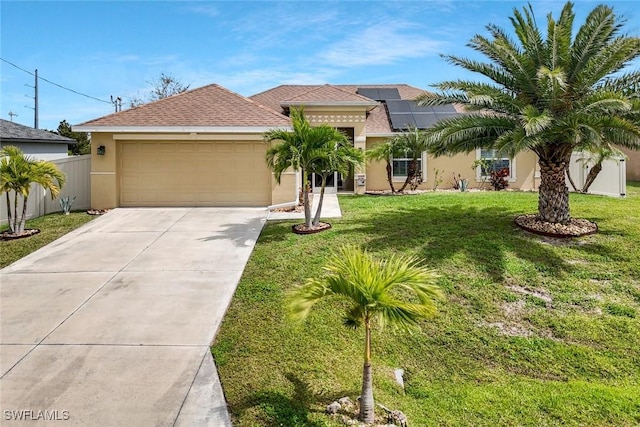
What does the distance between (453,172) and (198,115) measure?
1130cm

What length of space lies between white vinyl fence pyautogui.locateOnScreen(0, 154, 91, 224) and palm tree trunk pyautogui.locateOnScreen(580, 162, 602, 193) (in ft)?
59.6

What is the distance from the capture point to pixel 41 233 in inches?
441

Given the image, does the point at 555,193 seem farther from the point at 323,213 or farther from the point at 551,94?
the point at 323,213

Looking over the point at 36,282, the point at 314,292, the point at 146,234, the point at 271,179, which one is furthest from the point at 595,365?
the point at 271,179

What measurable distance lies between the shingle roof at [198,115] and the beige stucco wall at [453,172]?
5.66m

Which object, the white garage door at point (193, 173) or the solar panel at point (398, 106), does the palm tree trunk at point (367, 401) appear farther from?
the solar panel at point (398, 106)

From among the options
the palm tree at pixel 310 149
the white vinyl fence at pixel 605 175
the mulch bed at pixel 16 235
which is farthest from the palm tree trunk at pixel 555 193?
the mulch bed at pixel 16 235

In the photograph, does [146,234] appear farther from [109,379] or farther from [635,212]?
[635,212]

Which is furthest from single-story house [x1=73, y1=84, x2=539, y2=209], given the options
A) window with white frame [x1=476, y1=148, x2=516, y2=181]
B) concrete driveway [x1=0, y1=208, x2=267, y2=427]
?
window with white frame [x1=476, y1=148, x2=516, y2=181]

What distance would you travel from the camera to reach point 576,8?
9.14 metres

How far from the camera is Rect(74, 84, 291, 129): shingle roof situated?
46.5ft

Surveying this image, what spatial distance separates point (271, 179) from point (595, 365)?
11.2 metres

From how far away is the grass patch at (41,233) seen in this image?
377 inches

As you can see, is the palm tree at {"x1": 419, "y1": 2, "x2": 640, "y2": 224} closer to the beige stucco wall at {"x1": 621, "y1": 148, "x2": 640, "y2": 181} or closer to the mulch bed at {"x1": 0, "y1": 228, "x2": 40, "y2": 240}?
the mulch bed at {"x1": 0, "y1": 228, "x2": 40, "y2": 240}
